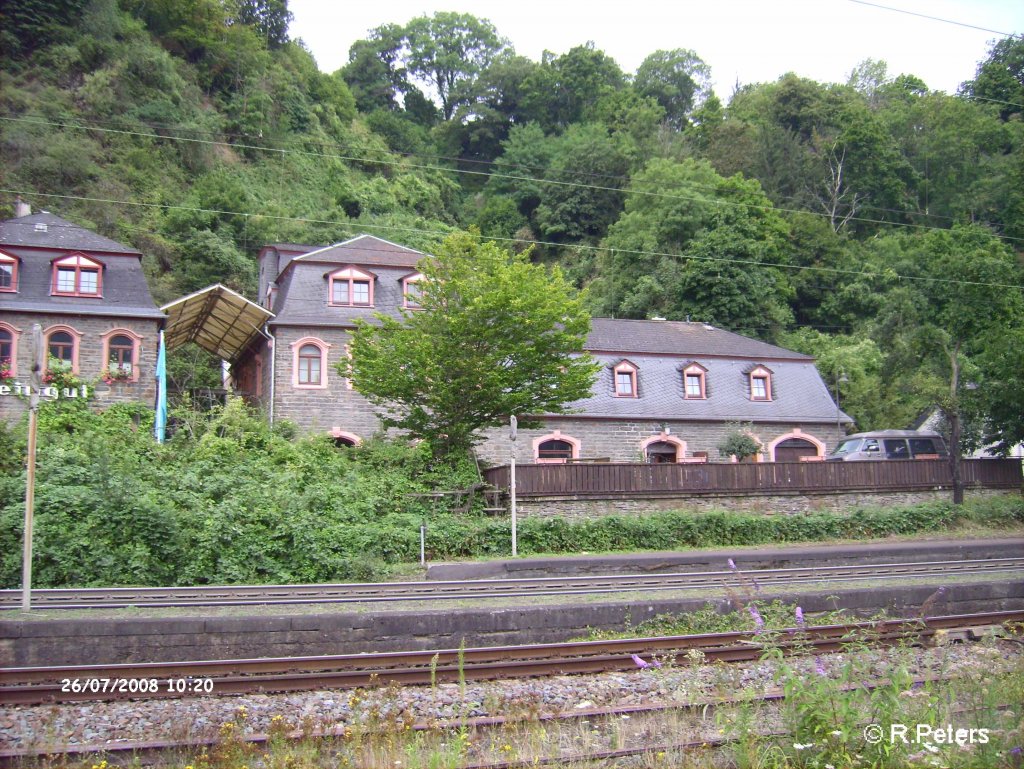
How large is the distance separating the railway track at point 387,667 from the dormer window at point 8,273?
25127 millimetres

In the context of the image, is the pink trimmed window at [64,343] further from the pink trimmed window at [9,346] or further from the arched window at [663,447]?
the arched window at [663,447]

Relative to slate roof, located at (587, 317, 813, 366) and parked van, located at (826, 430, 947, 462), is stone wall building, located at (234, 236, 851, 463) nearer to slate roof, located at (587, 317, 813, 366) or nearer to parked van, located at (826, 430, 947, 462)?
slate roof, located at (587, 317, 813, 366)

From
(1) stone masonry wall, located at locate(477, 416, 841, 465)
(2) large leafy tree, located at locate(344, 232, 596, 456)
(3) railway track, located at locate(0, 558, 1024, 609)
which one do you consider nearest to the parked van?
(1) stone masonry wall, located at locate(477, 416, 841, 465)

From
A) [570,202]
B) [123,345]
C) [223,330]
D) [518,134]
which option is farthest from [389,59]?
[123,345]

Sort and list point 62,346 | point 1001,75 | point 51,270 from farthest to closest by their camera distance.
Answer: point 1001,75 → point 51,270 → point 62,346

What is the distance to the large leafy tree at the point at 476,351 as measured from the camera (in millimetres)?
23891

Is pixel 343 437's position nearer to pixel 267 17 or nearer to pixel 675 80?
pixel 267 17

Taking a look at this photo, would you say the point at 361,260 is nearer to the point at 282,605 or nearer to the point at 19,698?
the point at 282,605

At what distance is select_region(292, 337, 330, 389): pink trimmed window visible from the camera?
3266 centimetres

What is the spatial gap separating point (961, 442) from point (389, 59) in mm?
68966

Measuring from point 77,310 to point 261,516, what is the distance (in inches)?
622

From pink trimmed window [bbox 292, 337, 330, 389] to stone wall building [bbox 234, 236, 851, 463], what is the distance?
0.04 m

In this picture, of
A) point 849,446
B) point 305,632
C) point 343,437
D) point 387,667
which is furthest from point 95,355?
point 849,446

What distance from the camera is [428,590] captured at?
14.9 metres
